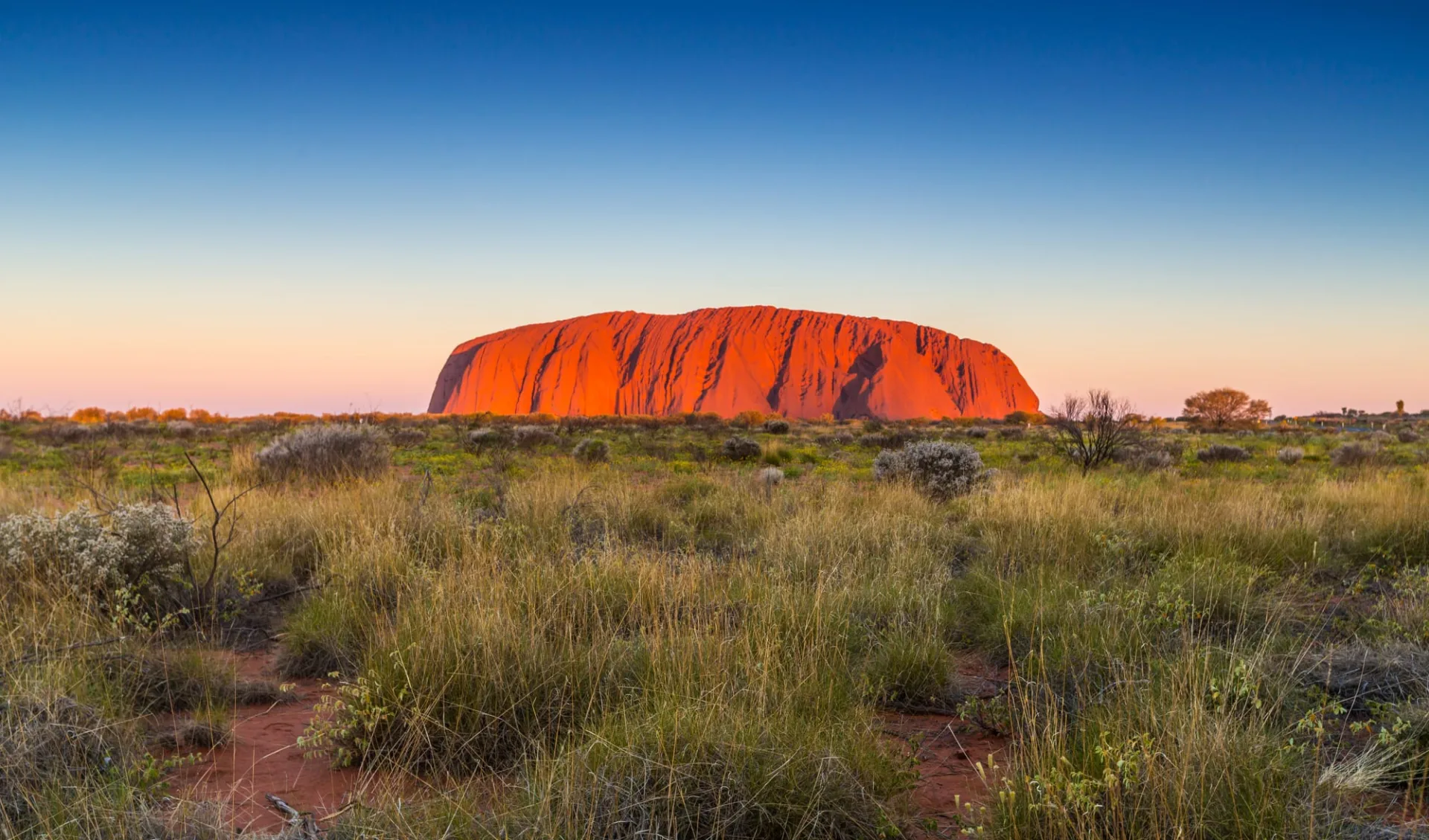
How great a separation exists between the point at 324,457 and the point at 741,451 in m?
11.9

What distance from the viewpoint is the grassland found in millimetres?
2352

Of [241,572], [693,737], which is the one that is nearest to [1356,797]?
[693,737]

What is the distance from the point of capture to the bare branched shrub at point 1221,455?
20812 mm

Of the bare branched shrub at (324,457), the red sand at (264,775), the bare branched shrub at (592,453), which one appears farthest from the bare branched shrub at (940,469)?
the red sand at (264,775)

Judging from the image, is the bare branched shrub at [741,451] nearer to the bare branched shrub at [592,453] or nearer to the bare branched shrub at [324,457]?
the bare branched shrub at [592,453]

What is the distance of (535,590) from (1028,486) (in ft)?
25.3

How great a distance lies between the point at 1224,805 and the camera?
2268mm

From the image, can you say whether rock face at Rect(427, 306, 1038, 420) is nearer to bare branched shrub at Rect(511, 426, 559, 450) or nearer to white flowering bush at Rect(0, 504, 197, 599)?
bare branched shrub at Rect(511, 426, 559, 450)

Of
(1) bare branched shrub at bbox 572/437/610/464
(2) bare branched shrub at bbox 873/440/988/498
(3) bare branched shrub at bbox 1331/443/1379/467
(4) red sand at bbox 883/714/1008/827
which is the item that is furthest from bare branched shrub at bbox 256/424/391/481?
(3) bare branched shrub at bbox 1331/443/1379/467

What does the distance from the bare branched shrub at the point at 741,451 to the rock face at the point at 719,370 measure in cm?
7222

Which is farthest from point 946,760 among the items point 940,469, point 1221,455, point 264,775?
point 1221,455

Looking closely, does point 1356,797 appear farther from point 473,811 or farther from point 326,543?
point 326,543

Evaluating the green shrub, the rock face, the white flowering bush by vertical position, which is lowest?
the white flowering bush

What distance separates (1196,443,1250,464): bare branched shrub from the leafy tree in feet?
113
